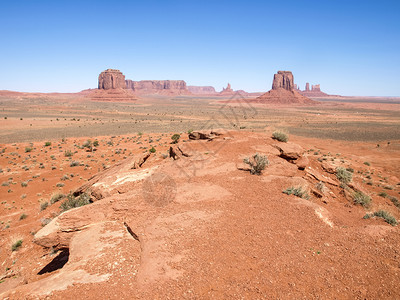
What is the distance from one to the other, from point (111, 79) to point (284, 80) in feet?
397

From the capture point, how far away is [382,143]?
38.9m

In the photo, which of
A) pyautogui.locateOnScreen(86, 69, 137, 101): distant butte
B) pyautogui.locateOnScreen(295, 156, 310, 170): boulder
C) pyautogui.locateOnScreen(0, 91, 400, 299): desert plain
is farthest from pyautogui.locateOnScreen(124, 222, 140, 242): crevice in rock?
pyautogui.locateOnScreen(86, 69, 137, 101): distant butte

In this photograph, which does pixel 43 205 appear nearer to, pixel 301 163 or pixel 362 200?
pixel 301 163

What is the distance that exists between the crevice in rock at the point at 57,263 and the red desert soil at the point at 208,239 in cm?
4

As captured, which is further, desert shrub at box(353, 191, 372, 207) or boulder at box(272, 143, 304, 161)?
boulder at box(272, 143, 304, 161)

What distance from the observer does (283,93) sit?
15675cm

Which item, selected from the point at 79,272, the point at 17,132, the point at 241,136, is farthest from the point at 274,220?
the point at 17,132

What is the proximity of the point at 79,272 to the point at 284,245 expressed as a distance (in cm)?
503

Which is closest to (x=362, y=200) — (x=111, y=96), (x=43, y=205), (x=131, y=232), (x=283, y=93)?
(x=131, y=232)

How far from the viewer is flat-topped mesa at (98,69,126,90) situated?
169625mm

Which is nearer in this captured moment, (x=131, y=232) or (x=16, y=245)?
(x=131, y=232)

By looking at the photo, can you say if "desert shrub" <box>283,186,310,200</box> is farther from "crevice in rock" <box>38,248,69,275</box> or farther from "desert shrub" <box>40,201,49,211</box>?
"desert shrub" <box>40,201,49,211</box>

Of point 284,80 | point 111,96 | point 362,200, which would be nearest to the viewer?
point 362,200

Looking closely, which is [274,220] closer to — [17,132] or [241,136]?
[241,136]
